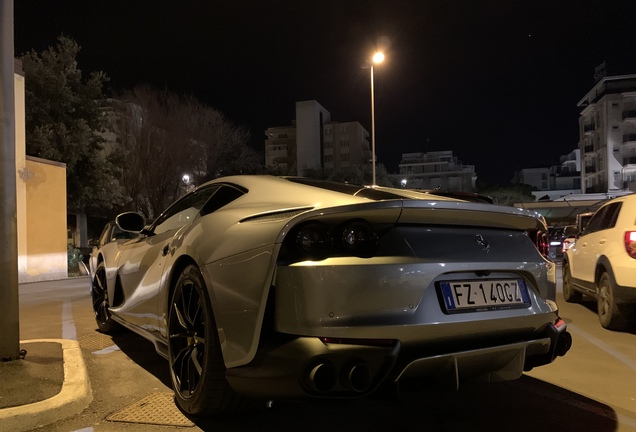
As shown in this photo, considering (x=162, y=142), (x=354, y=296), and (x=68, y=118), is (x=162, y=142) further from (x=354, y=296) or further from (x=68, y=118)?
(x=354, y=296)

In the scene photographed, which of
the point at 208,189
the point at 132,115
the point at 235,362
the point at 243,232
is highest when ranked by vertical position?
the point at 132,115

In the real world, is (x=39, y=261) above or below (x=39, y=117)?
below

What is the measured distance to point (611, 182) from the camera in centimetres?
5584

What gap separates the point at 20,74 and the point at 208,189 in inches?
515

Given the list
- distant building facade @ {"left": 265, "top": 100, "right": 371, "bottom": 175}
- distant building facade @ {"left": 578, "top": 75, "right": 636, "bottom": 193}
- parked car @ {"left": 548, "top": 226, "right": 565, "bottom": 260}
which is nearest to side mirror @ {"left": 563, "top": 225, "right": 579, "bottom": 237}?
parked car @ {"left": 548, "top": 226, "right": 565, "bottom": 260}

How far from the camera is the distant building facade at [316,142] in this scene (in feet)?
228

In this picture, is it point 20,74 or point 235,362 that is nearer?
point 235,362

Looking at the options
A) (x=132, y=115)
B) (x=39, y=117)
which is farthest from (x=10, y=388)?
(x=132, y=115)

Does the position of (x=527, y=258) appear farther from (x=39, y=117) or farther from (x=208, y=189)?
(x=39, y=117)

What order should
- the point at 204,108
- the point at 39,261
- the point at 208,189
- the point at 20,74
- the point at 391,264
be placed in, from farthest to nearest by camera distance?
the point at 204,108, the point at 39,261, the point at 20,74, the point at 208,189, the point at 391,264

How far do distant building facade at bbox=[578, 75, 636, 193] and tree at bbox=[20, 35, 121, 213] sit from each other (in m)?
52.4

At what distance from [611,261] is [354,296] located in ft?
16.1

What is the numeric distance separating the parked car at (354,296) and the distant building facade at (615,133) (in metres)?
59.7

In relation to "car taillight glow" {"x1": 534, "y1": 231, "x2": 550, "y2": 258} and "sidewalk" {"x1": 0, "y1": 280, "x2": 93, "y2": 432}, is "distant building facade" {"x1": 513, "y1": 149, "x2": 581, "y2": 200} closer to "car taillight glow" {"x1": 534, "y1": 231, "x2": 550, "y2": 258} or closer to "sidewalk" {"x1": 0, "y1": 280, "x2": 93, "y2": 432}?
"car taillight glow" {"x1": 534, "y1": 231, "x2": 550, "y2": 258}
